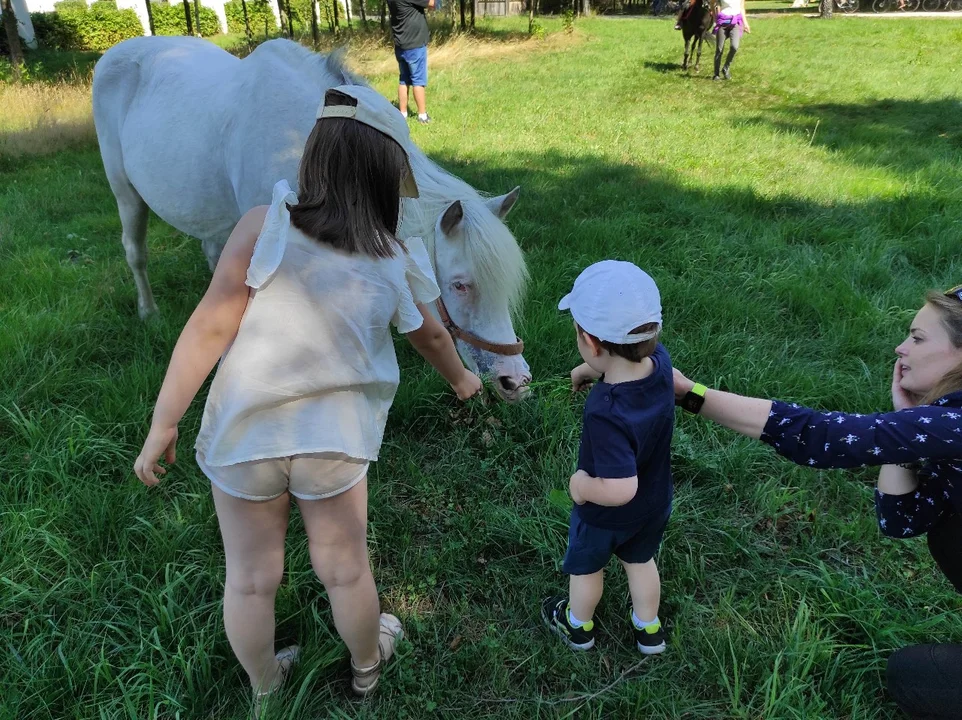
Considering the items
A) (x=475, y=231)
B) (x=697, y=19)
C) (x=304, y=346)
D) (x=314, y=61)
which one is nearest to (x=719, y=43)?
(x=697, y=19)

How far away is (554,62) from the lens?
14602 millimetres

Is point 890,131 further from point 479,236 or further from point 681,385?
point 681,385

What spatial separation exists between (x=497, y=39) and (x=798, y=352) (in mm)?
17477

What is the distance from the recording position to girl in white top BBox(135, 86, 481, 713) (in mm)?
1361

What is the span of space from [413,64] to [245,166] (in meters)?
6.43

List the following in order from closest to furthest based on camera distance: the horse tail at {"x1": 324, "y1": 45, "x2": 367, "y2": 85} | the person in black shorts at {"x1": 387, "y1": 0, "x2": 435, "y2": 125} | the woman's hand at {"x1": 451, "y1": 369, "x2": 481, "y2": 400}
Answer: the woman's hand at {"x1": 451, "y1": 369, "x2": 481, "y2": 400} < the horse tail at {"x1": 324, "y1": 45, "x2": 367, "y2": 85} < the person in black shorts at {"x1": 387, "y1": 0, "x2": 435, "y2": 125}

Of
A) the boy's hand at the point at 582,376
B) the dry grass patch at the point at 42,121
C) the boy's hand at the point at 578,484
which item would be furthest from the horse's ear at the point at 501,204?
the dry grass patch at the point at 42,121

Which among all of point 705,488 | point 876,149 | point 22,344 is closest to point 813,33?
point 876,149

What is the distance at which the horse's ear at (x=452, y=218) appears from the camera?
2.46m

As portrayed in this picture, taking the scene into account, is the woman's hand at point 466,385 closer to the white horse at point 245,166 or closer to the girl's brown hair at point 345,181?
the girl's brown hair at point 345,181

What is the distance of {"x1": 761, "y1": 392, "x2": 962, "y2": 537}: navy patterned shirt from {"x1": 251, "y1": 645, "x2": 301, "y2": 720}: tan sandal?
5.11 ft

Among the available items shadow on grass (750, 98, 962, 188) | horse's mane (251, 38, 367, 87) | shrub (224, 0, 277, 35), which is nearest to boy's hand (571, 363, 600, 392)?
horse's mane (251, 38, 367, 87)

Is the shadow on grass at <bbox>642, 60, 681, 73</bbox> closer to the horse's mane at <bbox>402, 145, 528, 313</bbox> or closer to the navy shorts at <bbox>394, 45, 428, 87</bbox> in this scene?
the navy shorts at <bbox>394, 45, 428, 87</bbox>

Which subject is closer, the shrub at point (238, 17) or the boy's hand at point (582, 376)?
the boy's hand at point (582, 376)
